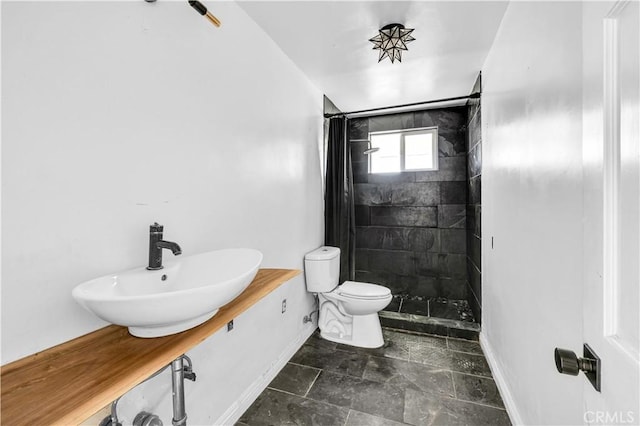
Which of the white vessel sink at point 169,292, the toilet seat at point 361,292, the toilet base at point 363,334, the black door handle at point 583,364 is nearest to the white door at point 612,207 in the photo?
the black door handle at point 583,364

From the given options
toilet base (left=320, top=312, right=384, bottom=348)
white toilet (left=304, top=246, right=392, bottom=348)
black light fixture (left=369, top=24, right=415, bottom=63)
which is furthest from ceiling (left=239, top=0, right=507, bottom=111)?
toilet base (left=320, top=312, right=384, bottom=348)

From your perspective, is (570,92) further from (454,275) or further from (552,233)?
(454,275)

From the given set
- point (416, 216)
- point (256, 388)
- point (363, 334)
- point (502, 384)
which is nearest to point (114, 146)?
point (256, 388)

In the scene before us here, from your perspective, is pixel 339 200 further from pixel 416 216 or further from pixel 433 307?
pixel 433 307

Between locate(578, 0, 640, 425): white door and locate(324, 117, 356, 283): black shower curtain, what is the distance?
2.29 metres

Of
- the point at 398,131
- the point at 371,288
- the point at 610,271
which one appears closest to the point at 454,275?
the point at 371,288

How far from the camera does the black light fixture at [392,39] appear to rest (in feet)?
5.86

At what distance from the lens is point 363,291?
7.77 feet

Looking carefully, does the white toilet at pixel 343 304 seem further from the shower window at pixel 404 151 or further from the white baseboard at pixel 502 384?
the shower window at pixel 404 151

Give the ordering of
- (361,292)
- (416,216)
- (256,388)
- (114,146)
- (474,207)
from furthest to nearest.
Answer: (416,216) < (474,207) < (361,292) < (256,388) < (114,146)

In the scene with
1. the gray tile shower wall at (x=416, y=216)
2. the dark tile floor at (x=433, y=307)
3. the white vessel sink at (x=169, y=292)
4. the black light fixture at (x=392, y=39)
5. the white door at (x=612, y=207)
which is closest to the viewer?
the white door at (x=612, y=207)

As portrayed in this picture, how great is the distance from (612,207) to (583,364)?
12.6 inches

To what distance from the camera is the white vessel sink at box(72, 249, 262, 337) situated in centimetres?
65

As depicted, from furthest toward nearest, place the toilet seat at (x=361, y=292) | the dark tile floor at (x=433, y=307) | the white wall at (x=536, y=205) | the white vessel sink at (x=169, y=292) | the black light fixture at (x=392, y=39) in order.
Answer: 1. the dark tile floor at (x=433, y=307)
2. the toilet seat at (x=361, y=292)
3. the black light fixture at (x=392, y=39)
4. the white wall at (x=536, y=205)
5. the white vessel sink at (x=169, y=292)
